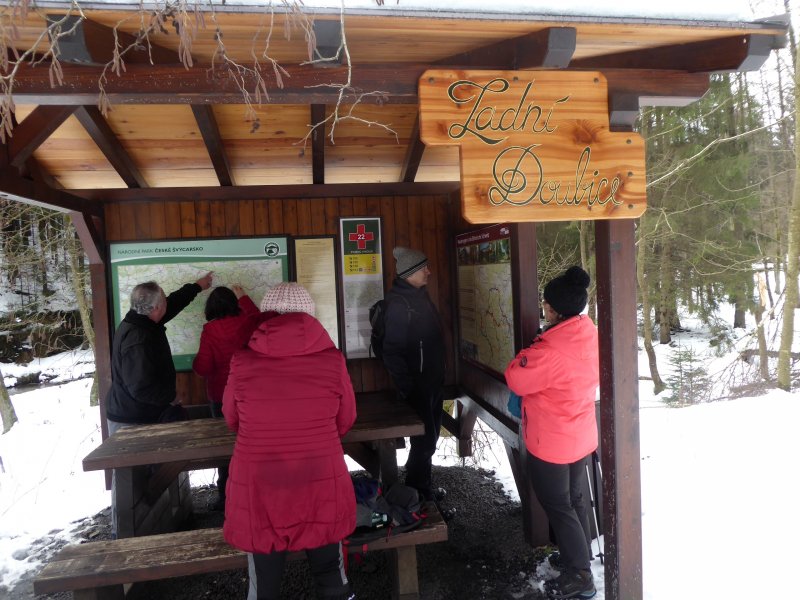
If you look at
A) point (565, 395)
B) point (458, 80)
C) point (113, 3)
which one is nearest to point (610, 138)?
point (458, 80)

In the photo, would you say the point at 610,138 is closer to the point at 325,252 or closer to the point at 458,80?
the point at 458,80

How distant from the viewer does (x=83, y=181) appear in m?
4.17

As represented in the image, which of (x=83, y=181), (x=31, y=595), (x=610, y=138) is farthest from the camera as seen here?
(x=83, y=181)

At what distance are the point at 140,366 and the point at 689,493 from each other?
4.16 meters

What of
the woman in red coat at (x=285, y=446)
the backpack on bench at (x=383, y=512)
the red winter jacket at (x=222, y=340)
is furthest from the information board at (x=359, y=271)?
the woman in red coat at (x=285, y=446)

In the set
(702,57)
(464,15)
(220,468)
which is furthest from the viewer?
(220,468)

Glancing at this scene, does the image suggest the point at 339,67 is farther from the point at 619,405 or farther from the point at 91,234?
the point at 91,234

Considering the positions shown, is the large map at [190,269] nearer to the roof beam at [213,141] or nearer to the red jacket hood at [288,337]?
the roof beam at [213,141]

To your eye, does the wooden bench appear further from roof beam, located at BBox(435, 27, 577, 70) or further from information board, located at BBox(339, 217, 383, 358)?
roof beam, located at BBox(435, 27, 577, 70)

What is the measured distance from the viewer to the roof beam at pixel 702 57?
2.29 meters

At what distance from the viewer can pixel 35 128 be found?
284 centimetres

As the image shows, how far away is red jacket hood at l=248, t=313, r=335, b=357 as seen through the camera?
2.14 metres

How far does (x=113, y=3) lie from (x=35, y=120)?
1503 mm

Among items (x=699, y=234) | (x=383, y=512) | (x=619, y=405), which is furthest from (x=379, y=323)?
(x=699, y=234)
